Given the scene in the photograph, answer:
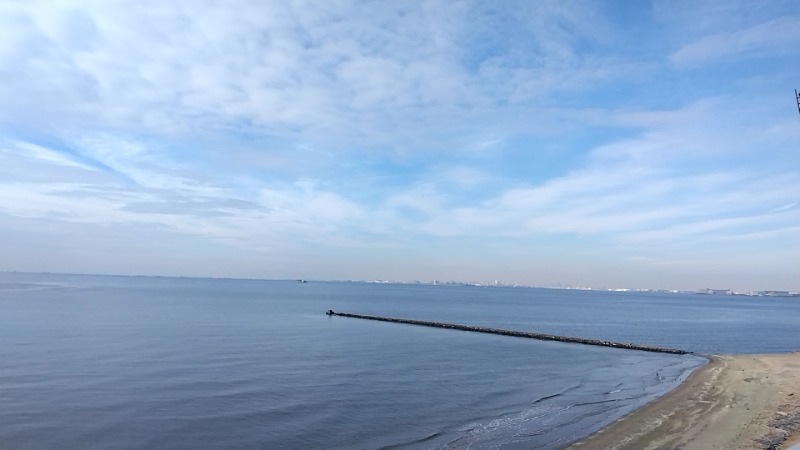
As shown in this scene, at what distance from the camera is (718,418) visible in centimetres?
2289

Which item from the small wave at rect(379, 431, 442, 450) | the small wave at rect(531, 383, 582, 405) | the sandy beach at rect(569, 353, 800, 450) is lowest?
the small wave at rect(379, 431, 442, 450)

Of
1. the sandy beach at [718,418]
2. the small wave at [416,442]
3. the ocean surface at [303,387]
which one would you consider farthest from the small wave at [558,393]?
the small wave at [416,442]

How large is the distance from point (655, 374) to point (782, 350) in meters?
29.8

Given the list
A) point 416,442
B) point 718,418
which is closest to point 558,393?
point 718,418

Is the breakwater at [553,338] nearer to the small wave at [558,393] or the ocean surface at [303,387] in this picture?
the ocean surface at [303,387]

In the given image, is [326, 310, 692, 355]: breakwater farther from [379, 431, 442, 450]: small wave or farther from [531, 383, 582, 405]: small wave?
[379, 431, 442, 450]: small wave

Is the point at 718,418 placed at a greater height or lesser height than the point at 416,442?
greater

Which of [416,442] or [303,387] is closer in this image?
[416,442]

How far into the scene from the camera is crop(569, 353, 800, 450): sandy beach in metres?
19.0

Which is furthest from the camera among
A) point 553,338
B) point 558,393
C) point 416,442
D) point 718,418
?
point 553,338

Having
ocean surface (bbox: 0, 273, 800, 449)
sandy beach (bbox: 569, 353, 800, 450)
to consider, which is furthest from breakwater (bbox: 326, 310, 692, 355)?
sandy beach (bbox: 569, 353, 800, 450)

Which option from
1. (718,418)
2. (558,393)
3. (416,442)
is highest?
(718,418)

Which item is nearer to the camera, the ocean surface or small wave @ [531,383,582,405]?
the ocean surface

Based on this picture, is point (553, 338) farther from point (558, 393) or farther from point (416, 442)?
point (416, 442)
